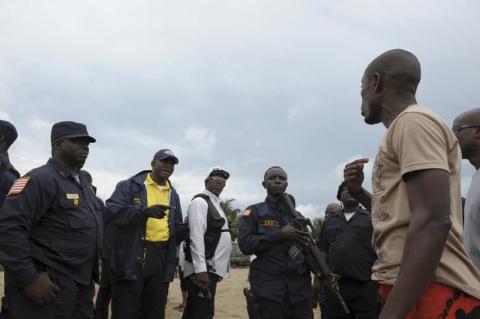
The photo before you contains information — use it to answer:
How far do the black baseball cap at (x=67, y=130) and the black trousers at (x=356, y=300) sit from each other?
340 centimetres

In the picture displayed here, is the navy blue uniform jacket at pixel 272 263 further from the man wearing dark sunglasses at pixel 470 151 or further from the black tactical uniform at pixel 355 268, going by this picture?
the man wearing dark sunglasses at pixel 470 151

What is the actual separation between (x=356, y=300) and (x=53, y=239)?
11.6 ft

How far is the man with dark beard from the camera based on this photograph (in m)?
5.97

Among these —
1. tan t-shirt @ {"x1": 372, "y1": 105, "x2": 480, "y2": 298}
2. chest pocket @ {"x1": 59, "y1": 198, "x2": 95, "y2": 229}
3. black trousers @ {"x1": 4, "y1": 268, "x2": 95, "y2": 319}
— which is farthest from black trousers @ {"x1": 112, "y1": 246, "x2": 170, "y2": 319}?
tan t-shirt @ {"x1": 372, "y1": 105, "x2": 480, "y2": 298}

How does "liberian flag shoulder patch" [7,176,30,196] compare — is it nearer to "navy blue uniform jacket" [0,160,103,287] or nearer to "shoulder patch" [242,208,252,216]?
"navy blue uniform jacket" [0,160,103,287]

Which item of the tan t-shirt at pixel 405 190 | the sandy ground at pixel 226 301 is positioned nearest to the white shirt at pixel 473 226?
the tan t-shirt at pixel 405 190

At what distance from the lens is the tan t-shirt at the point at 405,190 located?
6.07 feet

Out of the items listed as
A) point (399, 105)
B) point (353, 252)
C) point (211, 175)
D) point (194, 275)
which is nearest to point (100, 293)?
point (194, 275)

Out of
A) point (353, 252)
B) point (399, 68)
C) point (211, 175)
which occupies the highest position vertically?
point (211, 175)

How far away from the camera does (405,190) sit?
192cm

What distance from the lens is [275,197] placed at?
6.03m

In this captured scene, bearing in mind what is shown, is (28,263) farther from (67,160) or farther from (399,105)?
(399,105)

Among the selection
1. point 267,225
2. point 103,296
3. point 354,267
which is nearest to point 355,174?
point 267,225

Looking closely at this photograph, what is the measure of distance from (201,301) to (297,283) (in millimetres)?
1185
